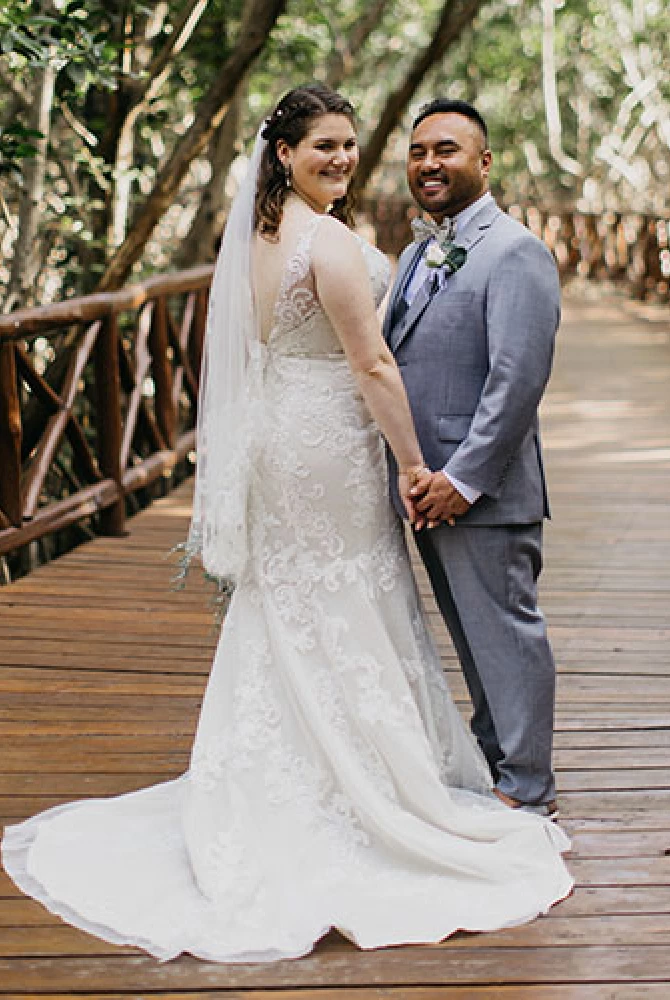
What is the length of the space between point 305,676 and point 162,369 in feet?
15.3

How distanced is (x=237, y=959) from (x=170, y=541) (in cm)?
381

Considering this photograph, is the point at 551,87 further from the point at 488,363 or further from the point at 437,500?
the point at 437,500

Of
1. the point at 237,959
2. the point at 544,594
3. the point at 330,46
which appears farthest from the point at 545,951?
the point at 330,46

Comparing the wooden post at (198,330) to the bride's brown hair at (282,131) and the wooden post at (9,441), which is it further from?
the bride's brown hair at (282,131)

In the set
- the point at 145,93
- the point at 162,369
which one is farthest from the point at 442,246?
the point at 162,369

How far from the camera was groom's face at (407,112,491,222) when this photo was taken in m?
3.24

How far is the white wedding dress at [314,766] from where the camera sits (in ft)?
10.1

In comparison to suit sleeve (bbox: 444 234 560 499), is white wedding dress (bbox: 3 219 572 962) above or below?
below

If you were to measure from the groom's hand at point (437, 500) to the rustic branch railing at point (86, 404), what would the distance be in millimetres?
2710

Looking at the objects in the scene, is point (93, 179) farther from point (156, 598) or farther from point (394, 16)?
point (394, 16)

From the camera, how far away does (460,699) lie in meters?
4.44

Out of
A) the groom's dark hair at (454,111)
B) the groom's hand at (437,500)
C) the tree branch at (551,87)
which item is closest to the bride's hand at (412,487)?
the groom's hand at (437,500)

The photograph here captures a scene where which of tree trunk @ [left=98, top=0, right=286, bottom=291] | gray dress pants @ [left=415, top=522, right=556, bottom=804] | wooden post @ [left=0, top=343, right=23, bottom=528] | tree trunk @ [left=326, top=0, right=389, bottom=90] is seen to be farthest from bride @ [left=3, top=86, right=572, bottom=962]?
tree trunk @ [left=326, top=0, right=389, bottom=90]

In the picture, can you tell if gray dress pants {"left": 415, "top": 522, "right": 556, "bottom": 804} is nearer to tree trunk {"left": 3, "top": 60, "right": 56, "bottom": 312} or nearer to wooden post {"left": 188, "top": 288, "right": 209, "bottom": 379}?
tree trunk {"left": 3, "top": 60, "right": 56, "bottom": 312}
